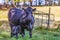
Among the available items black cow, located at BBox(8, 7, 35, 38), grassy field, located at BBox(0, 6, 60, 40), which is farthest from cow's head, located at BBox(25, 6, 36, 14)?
grassy field, located at BBox(0, 6, 60, 40)

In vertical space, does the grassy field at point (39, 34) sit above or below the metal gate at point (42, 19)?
below

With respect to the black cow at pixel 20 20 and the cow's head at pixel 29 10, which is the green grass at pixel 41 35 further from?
the cow's head at pixel 29 10

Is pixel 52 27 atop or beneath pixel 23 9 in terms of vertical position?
beneath

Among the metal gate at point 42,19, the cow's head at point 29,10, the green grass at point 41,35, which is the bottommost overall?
the green grass at point 41,35

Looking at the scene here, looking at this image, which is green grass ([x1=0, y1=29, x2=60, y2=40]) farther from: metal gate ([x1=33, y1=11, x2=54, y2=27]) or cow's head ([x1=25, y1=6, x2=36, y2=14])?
cow's head ([x1=25, y1=6, x2=36, y2=14])

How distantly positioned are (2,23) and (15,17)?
0.14 meters

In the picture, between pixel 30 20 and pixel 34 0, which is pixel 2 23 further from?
pixel 34 0

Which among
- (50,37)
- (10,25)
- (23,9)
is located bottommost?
(50,37)

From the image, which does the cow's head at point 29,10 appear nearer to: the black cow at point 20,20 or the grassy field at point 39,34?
the black cow at point 20,20

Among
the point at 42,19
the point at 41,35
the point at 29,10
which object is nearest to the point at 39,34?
the point at 41,35

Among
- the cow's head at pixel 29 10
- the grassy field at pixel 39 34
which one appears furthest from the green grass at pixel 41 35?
the cow's head at pixel 29 10

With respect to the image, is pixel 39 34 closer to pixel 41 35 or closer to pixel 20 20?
pixel 41 35


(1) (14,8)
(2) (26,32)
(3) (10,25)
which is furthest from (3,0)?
(2) (26,32)

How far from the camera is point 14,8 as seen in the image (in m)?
1.66
